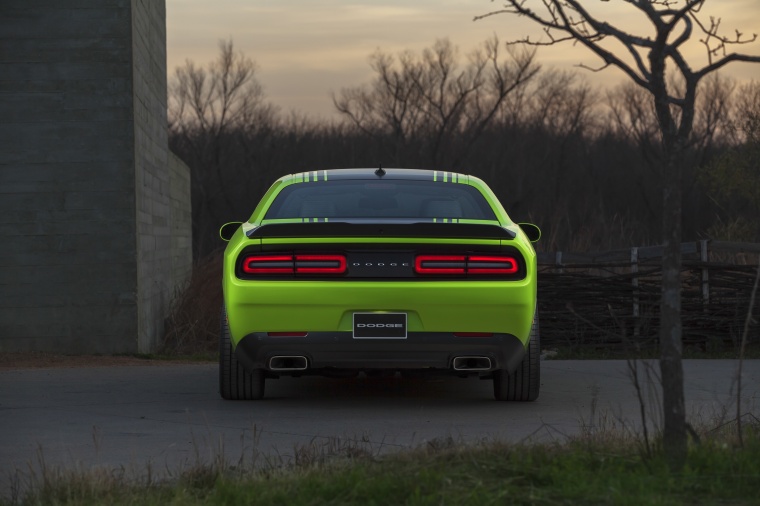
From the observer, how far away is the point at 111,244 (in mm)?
12695

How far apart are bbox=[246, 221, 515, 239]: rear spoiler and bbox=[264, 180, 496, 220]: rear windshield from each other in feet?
3.26

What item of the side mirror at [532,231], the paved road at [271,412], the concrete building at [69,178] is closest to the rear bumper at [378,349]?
the paved road at [271,412]

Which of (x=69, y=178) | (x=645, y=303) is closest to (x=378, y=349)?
(x=69, y=178)

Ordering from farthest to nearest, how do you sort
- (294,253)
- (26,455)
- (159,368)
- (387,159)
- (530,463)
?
(387,159), (159,368), (294,253), (26,455), (530,463)

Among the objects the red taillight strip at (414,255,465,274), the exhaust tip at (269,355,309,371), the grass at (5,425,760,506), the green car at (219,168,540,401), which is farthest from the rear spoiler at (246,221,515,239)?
the grass at (5,425,760,506)

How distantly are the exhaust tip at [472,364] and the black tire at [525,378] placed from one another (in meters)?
0.43

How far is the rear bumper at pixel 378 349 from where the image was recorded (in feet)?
24.8

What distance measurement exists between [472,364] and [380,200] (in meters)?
1.63

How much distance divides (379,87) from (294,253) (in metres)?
68.7

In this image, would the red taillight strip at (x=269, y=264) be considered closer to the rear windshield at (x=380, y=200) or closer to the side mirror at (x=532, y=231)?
the rear windshield at (x=380, y=200)

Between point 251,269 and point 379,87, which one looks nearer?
point 251,269

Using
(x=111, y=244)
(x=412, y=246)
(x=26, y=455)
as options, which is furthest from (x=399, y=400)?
(x=111, y=244)

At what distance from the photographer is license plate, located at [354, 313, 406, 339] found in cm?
757

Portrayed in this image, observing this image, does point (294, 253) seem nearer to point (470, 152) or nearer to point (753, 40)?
point (753, 40)
